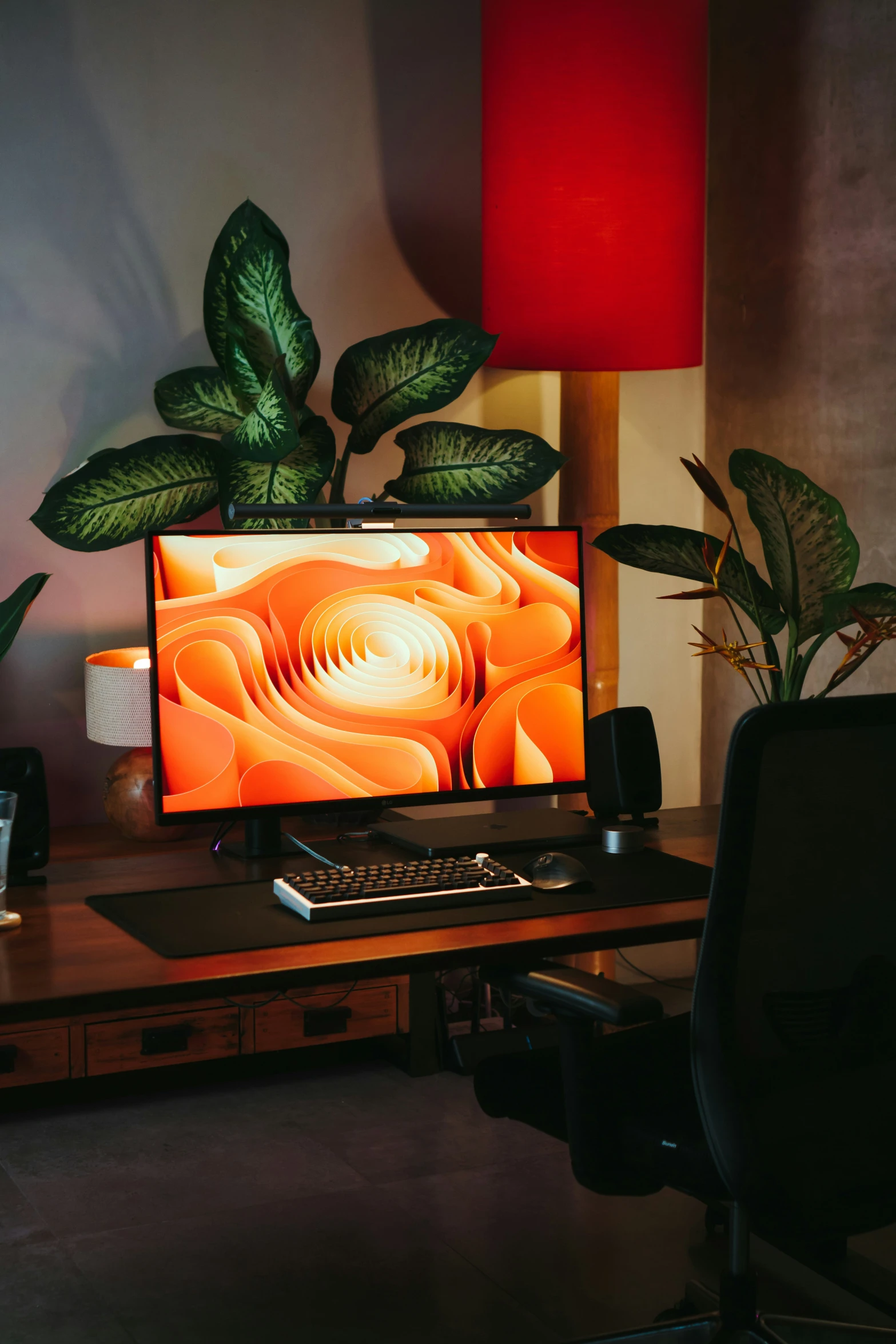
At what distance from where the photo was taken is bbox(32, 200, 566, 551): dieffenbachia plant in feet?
8.58

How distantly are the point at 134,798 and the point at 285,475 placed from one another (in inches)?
30.1

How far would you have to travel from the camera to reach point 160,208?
306 cm

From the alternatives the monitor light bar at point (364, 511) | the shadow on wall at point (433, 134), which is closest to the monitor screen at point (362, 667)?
the monitor light bar at point (364, 511)

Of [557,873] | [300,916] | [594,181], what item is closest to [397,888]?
[300,916]

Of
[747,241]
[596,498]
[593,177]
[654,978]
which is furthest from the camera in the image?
[654,978]

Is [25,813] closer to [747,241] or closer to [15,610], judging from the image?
[15,610]

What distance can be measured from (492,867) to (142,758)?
1.20 meters

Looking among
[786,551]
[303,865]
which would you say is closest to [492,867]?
[303,865]

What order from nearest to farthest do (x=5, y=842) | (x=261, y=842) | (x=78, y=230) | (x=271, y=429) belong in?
(x=5, y=842), (x=261, y=842), (x=271, y=429), (x=78, y=230)

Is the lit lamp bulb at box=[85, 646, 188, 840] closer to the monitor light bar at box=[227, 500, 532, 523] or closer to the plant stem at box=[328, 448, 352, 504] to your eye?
the plant stem at box=[328, 448, 352, 504]

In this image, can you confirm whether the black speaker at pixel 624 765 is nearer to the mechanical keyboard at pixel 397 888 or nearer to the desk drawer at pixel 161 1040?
the mechanical keyboard at pixel 397 888

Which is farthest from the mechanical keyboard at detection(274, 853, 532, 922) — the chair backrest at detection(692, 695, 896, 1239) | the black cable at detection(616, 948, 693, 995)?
the black cable at detection(616, 948, 693, 995)

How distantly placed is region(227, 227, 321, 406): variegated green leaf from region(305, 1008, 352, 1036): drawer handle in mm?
1373

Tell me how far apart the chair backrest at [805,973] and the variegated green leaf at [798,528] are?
790mm
